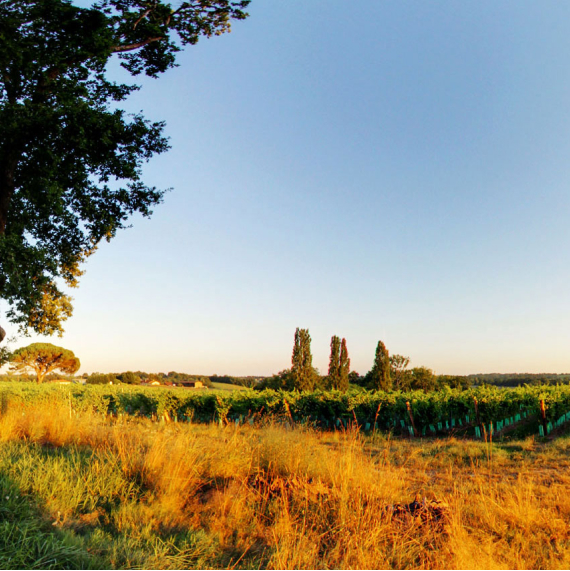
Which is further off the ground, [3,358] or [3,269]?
[3,269]

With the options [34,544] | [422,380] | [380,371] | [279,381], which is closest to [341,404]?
[34,544]

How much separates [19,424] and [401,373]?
6128 cm

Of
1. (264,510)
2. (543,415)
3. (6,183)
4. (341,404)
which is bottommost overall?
(341,404)

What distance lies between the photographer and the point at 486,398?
15.7 meters

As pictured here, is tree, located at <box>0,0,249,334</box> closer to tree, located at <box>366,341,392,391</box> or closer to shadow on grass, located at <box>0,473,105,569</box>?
shadow on grass, located at <box>0,473,105,569</box>

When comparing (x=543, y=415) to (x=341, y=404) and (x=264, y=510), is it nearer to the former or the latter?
A: (x=341, y=404)

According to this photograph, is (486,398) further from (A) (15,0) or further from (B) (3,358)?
(A) (15,0)

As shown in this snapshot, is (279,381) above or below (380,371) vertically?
below

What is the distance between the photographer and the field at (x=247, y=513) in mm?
3453

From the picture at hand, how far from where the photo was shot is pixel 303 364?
49625 millimetres

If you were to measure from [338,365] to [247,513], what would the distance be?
47.0 metres

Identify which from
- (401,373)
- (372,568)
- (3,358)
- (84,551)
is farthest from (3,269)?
(401,373)

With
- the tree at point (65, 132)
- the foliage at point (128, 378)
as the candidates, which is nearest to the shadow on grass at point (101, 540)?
the tree at point (65, 132)

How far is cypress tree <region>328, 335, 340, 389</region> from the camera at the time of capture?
49697 millimetres
